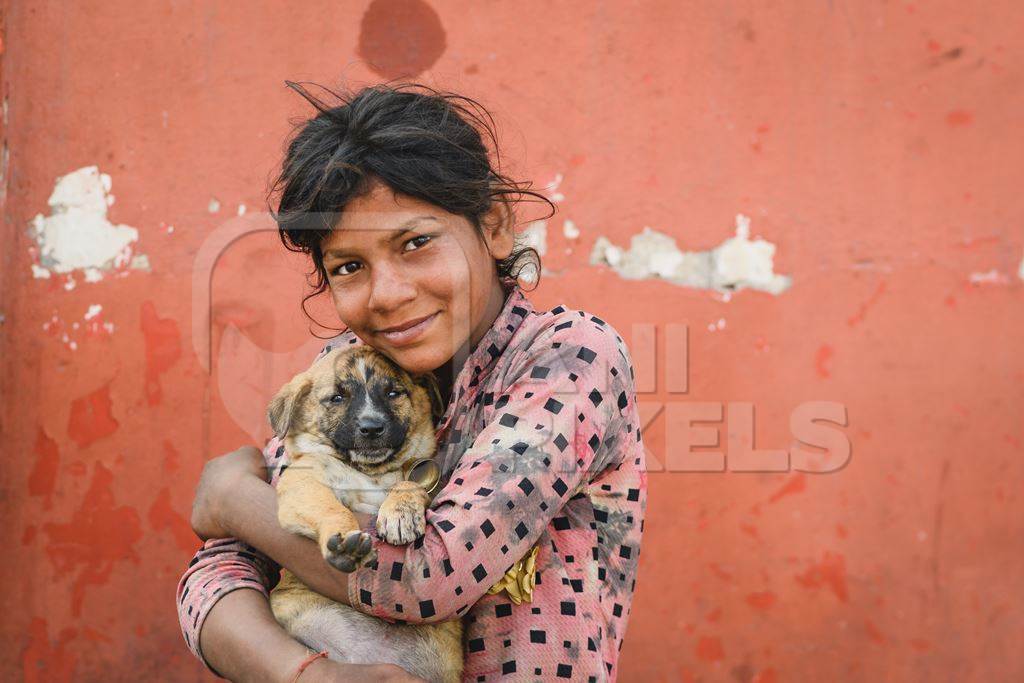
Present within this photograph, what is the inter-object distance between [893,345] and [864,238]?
1.64 feet

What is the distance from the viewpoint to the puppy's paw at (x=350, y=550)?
68.8 inches

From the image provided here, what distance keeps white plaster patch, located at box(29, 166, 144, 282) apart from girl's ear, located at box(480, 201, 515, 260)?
100 inches

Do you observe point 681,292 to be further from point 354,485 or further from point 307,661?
point 307,661

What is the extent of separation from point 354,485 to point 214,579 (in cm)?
59

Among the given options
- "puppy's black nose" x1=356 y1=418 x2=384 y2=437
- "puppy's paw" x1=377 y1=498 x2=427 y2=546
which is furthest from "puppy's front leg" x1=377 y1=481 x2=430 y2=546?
"puppy's black nose" x1=356 y1=418 x2=384 y2=437

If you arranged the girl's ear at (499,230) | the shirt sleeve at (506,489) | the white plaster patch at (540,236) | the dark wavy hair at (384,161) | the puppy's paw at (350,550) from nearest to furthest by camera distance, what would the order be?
1. the shirt sleeve at (506,489)
2. the puppy's paw at (350,550)
3. the dark wavy hair at (384,161)
4. the girl's ear at (499,230)
5. the white plaster patch at (540,236)

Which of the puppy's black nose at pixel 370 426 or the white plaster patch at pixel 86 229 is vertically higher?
the white plaster patch at pixel 86 229

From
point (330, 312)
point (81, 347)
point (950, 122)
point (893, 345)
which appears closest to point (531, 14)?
point (330, 312)

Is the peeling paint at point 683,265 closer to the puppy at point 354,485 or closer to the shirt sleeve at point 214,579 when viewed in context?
the puppy at point 354,485

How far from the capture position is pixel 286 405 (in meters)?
2.65

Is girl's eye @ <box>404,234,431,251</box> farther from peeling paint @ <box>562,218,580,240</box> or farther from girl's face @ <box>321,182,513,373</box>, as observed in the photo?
peeling paint @ <box>562,218,580,240</box>

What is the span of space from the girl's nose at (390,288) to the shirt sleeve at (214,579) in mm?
658

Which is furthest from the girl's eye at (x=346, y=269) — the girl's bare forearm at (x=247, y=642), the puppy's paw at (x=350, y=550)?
the girl's bare forearm at (x=247, y=642)

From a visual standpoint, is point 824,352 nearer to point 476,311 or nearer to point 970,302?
point 970,302
